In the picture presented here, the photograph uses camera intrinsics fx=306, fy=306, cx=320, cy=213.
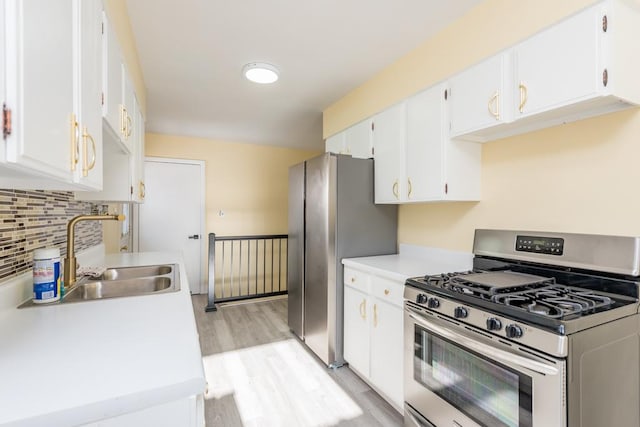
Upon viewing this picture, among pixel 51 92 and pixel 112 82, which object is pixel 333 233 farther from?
pixel 51 92

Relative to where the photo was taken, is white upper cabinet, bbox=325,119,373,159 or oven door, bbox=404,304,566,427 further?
white upper cabinet, bbox=325,119,373,159

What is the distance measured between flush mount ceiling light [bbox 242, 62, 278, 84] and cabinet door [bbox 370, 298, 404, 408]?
6.11ft

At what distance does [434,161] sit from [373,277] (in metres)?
0.85

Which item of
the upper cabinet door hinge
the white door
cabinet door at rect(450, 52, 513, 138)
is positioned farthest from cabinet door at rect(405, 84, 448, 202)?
the white door

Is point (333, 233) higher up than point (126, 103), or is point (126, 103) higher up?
point (126, 103)

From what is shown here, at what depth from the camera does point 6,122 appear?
53cm

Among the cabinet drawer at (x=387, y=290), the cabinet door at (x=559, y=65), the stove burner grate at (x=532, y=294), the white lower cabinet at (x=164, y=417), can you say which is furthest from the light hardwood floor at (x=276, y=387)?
the cabinet door at (x=559, y=65)

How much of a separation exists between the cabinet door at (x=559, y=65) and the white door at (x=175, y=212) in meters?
4.08

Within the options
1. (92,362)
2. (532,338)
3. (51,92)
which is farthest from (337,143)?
(92,362)

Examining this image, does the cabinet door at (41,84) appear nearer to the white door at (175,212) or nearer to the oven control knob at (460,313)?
the oven control knob at (460,313)

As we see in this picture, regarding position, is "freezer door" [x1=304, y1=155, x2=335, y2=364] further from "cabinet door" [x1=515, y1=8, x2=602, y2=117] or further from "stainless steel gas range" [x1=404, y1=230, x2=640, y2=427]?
"cabinet door" [x1=515, y1=8, x2=602, y2=117]

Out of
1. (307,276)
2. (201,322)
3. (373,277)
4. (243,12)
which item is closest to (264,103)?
(243,12)

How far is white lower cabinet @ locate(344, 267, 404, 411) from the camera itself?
184cm

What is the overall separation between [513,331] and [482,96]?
120cm
